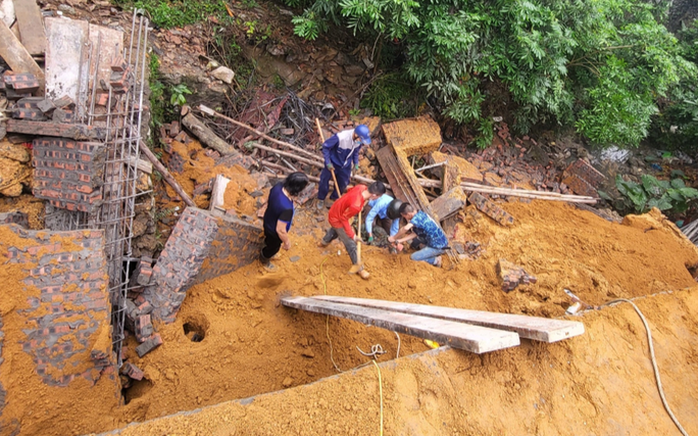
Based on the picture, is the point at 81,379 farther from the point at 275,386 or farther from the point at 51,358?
the point at 275,386

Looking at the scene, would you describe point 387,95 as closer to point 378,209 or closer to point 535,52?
point 535,52

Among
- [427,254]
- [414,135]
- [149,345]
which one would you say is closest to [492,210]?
[427,254]

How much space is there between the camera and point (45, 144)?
3684 millimetres

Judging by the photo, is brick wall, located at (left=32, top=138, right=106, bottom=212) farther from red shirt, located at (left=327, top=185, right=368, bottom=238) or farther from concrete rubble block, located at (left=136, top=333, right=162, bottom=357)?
red shirt, located at (left=327, top=185, right=368, bottom=238)

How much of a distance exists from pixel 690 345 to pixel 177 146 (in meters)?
7.58

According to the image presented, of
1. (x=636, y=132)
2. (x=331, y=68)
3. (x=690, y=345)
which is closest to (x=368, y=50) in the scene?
(x=331, y=68)

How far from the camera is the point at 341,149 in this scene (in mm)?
5824

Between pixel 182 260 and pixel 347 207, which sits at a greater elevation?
pixel 347 207

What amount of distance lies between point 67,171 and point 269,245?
7.60 feet

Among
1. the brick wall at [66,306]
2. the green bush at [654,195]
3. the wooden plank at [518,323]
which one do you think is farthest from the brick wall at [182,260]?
the green bush at [654,195]

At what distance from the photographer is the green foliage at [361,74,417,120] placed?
774cm

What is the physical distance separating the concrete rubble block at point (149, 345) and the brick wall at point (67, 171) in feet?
4.95

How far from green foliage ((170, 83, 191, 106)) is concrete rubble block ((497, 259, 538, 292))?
6.10m

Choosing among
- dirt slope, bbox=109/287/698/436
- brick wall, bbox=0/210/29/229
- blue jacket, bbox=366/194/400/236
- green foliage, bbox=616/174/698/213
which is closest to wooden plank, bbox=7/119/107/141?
brick wall, bbox=0/210/29/229
